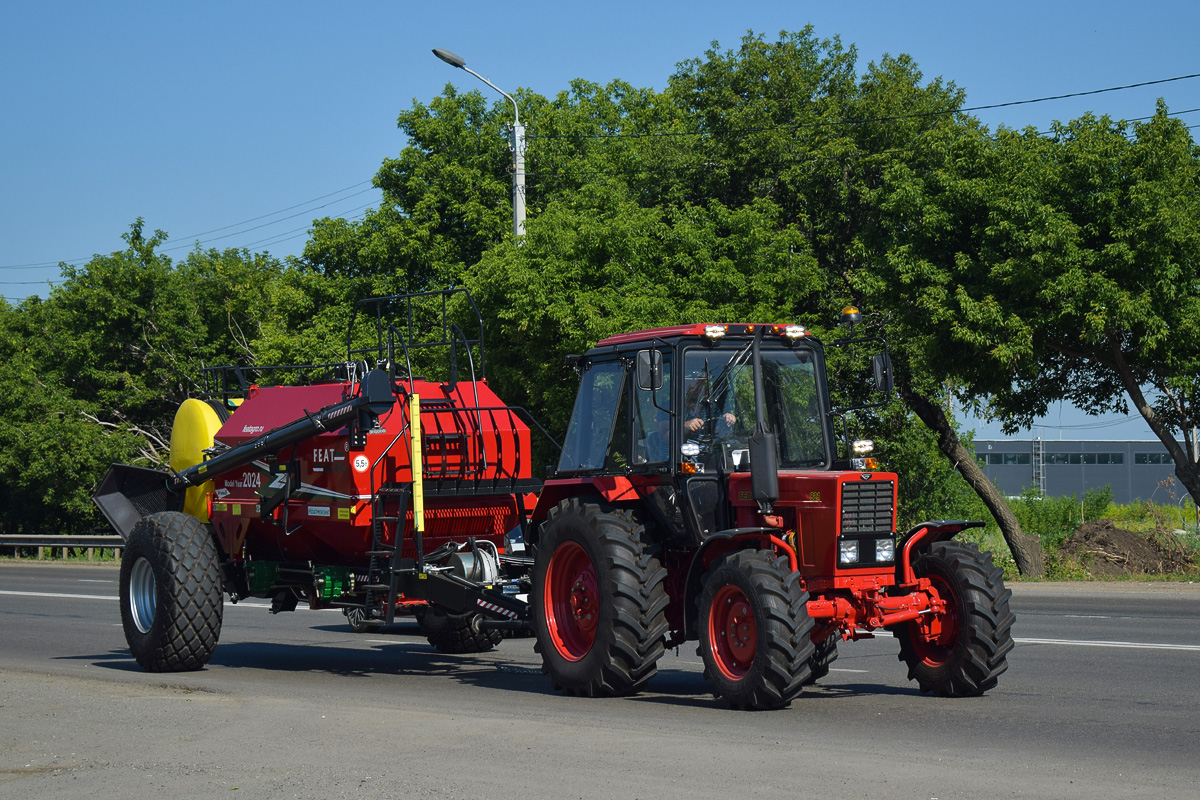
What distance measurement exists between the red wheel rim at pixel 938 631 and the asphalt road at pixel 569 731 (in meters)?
0.36

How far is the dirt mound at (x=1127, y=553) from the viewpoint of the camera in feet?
81.9

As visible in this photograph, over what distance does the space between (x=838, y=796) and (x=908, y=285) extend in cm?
1891

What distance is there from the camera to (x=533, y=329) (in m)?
26.8

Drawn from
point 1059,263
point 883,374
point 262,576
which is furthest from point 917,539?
point 1059,263

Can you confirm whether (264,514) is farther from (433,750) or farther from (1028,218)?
(1028,218)

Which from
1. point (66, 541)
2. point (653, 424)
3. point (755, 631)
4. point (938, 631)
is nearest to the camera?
point (755, 631)

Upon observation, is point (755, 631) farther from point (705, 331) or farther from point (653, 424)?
point (705, 331)

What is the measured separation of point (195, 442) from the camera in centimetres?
1344

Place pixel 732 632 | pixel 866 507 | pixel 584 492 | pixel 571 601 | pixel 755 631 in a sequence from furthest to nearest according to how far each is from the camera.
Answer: pixel 584 492, pixel 571 601, pixel 866 507, pixel 732 632, pixel 755 631

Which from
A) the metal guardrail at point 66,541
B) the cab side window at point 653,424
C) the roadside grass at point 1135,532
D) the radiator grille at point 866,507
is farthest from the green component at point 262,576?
the metal guardrail at point 66,541

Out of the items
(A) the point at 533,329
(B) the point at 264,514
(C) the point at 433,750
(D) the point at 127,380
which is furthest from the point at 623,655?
(D) the point at 127,380

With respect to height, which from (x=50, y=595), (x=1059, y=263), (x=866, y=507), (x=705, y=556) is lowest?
(x=50, y=595)

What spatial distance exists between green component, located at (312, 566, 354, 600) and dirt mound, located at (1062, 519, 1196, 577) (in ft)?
57.9

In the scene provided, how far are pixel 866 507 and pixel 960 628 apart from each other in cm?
117
